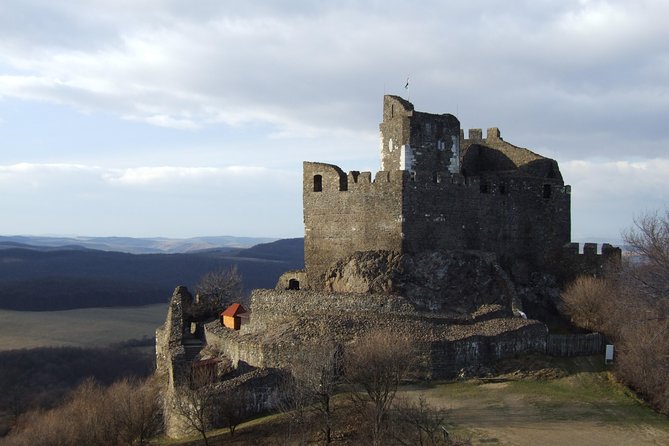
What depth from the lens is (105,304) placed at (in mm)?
151250

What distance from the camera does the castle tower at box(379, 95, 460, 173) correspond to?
3656cm

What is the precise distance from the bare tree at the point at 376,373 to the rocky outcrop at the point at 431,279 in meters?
8.29

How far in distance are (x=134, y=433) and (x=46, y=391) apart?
5036cm

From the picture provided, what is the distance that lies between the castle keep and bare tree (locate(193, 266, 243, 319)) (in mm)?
12088

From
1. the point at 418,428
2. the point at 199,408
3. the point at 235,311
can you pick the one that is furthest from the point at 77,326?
the point at 418,428

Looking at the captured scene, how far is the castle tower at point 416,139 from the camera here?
36.6 meters

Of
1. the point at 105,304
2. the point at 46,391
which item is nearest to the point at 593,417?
the point at 46,391

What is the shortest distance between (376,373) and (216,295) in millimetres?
30996

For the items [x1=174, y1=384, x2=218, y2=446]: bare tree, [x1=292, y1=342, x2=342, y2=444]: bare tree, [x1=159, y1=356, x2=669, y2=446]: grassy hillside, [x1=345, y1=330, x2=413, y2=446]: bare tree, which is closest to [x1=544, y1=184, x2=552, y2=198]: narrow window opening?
[x1=159, y1=356, x2=669, y2=446]: grassy hillside

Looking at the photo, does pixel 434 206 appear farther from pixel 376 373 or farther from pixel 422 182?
pixel 376 373

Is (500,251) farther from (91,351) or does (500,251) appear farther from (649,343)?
(91,351)

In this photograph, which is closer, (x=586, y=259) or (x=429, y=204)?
(x=429, y=204)

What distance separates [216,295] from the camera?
5247cm

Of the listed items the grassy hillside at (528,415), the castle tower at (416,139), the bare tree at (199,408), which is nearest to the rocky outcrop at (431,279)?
the castle tower at (416,139)
